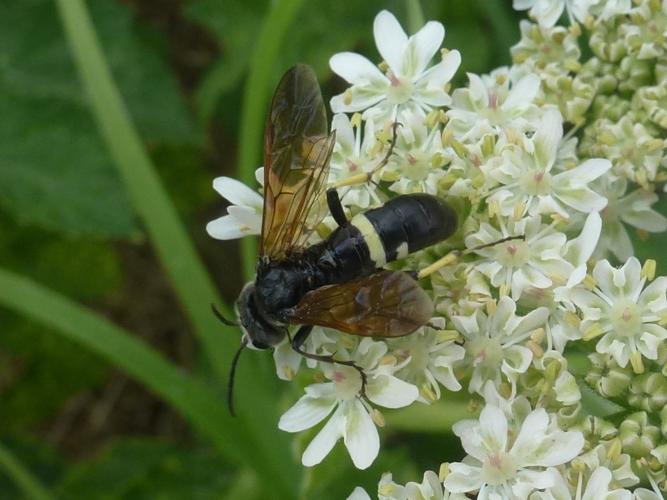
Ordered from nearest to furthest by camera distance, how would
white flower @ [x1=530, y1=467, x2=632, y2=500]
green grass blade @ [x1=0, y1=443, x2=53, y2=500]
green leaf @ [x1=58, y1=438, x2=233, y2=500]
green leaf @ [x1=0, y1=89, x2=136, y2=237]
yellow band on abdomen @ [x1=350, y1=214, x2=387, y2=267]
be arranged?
white flower @ [x1=530, y1=467, x2=632, y2=500], yellow band on abdomen @ [x1=350, y1=214, x2=387, y2=267], green grass blade @ [x1=0, y1=443, x2=53, y2=500], green leaf @ [x1=0, y1=89, x2=136, y2=237], green leaf @ [x1=58, y1=438, x2=233, y2=500]

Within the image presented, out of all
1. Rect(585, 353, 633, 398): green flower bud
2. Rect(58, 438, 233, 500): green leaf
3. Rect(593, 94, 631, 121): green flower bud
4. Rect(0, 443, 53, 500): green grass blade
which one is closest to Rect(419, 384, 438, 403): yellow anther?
Rect(585, 353, 633, 398): green flower bud

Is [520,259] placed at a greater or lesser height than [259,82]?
lesser

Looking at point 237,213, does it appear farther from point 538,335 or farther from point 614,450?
point 614,450

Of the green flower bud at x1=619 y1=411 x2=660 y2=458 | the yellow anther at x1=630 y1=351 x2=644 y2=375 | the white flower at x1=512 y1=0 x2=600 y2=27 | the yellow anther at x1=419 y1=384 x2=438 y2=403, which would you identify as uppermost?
the white flower at x1=512 y1=0 x2=600 y2=27

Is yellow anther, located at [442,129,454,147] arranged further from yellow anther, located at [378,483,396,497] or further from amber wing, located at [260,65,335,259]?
yellow anther, located at [378,483,396,497]

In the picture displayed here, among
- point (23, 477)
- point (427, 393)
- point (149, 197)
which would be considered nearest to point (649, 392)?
point (427, 393)

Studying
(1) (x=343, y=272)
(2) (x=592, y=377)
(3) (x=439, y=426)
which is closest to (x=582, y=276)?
(2) (x=592, y=377)

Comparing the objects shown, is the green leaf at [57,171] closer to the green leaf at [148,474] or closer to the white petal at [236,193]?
the green leaf at [148,474]
